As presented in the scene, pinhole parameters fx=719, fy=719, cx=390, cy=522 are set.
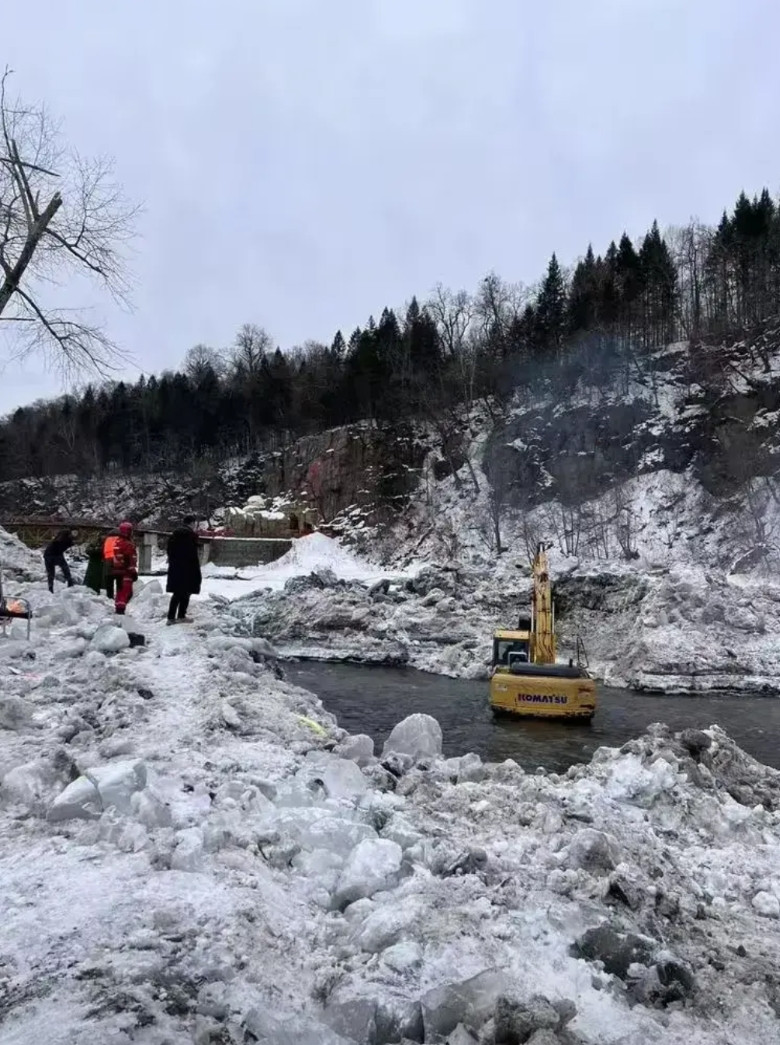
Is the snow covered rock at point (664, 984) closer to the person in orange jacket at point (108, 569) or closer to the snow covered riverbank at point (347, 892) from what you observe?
the snow covered riverbank at point (347, 892)

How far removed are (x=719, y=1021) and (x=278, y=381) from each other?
221ft

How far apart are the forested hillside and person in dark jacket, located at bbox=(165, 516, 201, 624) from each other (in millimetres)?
41693

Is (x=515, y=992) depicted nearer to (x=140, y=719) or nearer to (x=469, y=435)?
(x=140, y=719)

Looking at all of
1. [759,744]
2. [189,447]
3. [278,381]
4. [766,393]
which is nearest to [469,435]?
[766,393]

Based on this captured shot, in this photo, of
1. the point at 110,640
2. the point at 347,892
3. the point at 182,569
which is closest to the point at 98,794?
the point at 347,892

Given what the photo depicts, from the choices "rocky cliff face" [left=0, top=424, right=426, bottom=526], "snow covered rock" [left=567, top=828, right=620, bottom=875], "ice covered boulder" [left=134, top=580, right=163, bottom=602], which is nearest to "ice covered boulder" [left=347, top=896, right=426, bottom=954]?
"snow covered rock" [left=567, top=828, right=620, bottom=875]

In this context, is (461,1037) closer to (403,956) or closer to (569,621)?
(403,956)

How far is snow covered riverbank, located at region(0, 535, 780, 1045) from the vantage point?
8.90ft

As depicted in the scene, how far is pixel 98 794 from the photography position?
4.13m

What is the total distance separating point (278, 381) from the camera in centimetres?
6769

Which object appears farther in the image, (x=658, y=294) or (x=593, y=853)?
(x=658, y=294)

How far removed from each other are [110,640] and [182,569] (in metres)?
2.19

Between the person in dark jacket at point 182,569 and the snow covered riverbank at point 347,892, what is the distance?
369 centimetres

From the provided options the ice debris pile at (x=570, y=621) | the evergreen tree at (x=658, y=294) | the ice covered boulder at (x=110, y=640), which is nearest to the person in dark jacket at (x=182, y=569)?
the ice covered boulder at (x=110, y=640)
